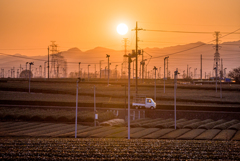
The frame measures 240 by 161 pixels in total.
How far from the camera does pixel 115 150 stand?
20.0 m

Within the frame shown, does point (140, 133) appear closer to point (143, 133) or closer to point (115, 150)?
point (143, 133)


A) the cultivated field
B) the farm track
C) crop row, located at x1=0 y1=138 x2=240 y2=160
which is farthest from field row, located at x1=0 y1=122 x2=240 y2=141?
the cultivated field

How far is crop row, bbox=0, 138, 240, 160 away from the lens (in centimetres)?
1861

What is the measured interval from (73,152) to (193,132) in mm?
16180

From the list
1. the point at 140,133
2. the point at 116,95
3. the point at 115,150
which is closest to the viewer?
the point at 115,150

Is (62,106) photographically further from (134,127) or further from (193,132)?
(193,132)

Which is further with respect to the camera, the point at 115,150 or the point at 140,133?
the point at 140,133

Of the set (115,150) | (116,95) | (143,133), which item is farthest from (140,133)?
(116,95)

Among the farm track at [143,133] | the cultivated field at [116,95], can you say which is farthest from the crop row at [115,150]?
the cultivated field at [116,95]

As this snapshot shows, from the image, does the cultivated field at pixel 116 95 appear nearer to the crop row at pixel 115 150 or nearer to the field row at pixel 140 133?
the field row at pixel 140 133

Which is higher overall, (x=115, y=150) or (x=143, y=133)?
(x=115, y=150)

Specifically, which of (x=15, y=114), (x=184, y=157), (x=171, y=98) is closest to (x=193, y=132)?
(x=184, y=157)

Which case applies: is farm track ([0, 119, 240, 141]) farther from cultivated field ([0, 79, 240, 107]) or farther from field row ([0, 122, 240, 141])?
cultivated field ([0, 79, 240, 107])

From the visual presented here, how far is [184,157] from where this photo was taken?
18.7 metres
